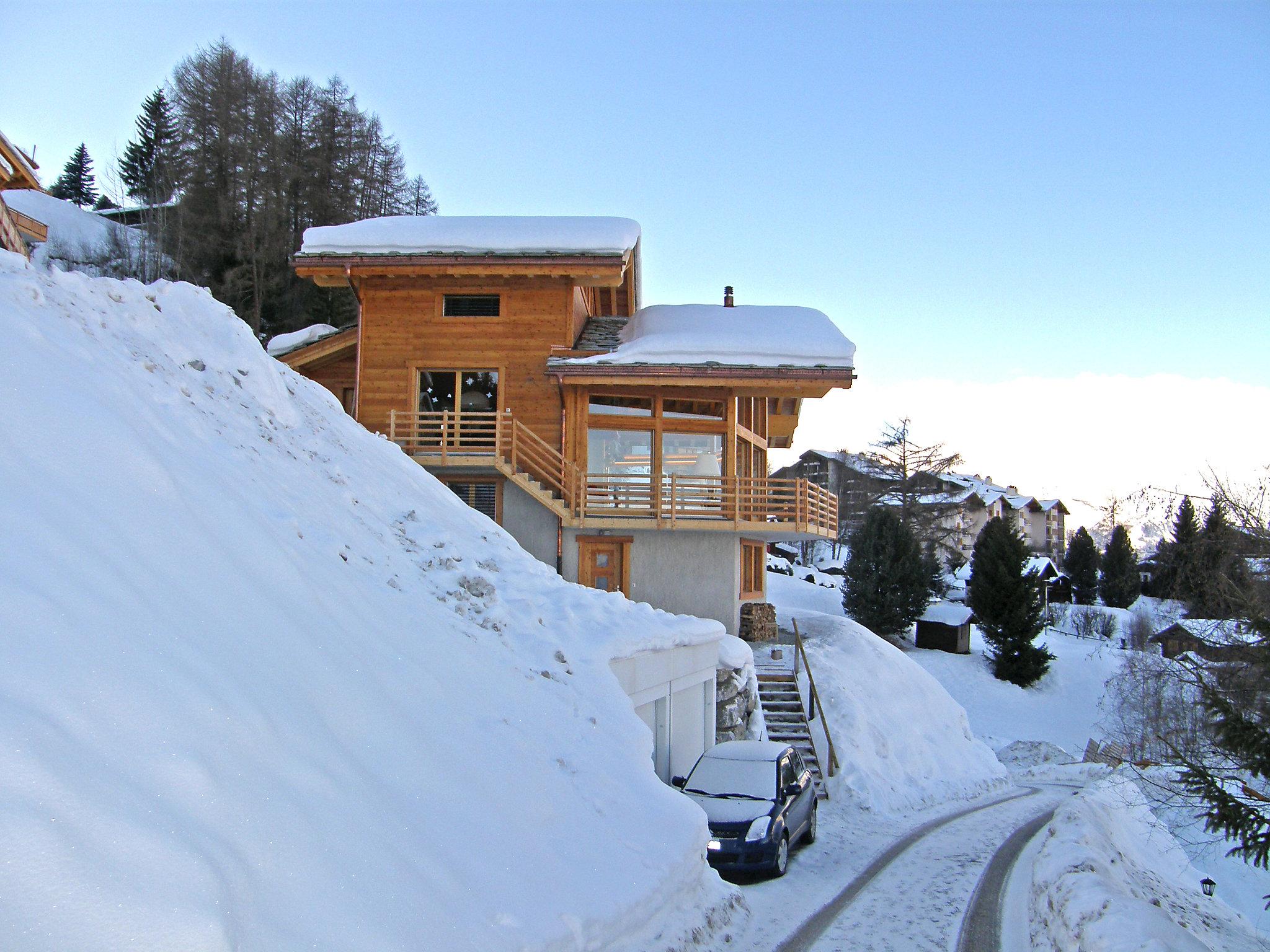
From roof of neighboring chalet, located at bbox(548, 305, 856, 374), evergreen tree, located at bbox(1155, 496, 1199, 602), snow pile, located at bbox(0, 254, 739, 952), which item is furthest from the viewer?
roof of neighboring chalet, located at bbox(548, 305, 856, 374)

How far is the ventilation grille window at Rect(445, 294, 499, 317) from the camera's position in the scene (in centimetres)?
2267

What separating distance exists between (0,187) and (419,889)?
56.4 ft

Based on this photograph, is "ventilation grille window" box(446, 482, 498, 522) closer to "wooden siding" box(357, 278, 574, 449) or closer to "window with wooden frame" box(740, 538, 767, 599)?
"wooden siding" box(357, 278, 574, 449)

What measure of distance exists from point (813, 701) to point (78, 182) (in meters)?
74.1

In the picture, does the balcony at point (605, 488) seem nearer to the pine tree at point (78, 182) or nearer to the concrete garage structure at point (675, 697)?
the concrete garage structure at point (675, 697)

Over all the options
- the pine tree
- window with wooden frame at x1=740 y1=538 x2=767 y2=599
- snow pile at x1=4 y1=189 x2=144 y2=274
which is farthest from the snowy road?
the pine tree

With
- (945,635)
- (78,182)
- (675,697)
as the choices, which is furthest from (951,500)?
(78,182)

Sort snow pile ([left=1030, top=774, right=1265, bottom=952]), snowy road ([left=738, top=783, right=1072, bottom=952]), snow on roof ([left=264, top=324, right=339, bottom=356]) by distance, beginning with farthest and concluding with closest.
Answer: snow on roof ([left=264, top=324, right=339, bottom=356]), snowy road ([left=738, top=783, right=1072, bottom=952]), snow pile ([left=1030, top=774, right=1265, bottom=952])

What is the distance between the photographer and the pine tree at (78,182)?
6725cm

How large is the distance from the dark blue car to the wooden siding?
473 inches

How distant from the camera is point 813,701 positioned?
62.1 ft

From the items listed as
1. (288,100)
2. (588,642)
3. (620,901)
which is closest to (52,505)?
(620,901)

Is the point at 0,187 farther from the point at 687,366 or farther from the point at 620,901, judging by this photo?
the point at 620,901

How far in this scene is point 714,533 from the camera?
2142cm
